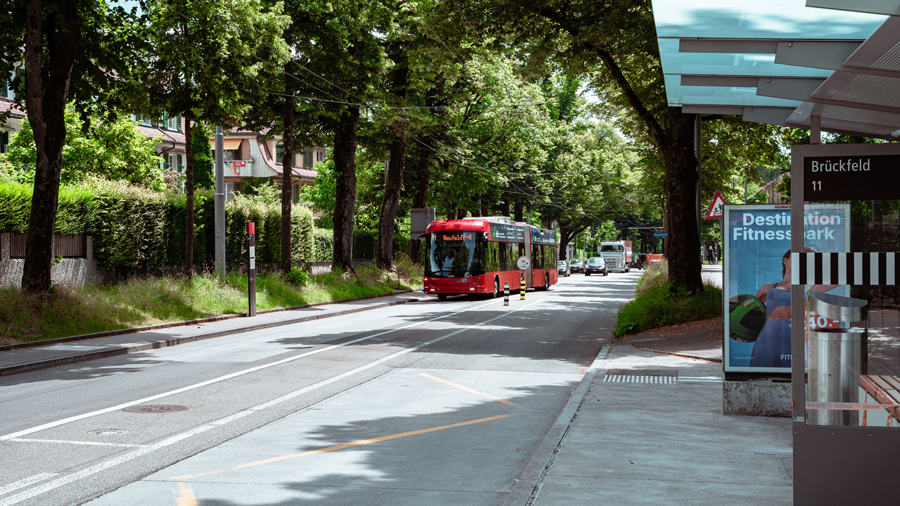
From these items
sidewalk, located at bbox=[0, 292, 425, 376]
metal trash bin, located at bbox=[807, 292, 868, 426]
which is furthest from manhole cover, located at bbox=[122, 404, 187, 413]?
metal trash bin, located at bbox=[807, 292, 868, 426]

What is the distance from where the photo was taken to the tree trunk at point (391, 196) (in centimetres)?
3738

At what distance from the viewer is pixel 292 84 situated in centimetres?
2836

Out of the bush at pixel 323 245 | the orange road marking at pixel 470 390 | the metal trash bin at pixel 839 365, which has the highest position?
the bush at pixel 323 245

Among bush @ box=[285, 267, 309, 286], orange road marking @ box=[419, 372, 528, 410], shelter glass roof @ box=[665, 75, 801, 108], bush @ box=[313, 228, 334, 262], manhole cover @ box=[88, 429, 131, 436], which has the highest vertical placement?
shelter glass roof @ box=[665, 75, 801, 108]

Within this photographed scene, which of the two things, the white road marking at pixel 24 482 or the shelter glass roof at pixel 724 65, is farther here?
the white road marking at pixel 24 482

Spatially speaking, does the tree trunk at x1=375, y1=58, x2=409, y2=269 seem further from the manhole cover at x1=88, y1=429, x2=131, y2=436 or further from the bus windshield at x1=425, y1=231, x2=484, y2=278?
the manhole cover at x1=88, y1=429, x2=131, y2=436

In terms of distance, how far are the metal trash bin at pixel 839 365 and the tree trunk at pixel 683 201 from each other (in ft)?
48.5

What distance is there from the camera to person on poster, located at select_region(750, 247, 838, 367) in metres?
8.54

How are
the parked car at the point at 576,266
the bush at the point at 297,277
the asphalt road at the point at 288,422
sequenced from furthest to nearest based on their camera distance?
the parked car at the point at 576,266 → the bush at the point at 297,277 → the asphalt road at the point at 288,422

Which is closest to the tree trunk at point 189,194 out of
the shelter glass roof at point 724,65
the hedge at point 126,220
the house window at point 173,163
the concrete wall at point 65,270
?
the hedge at point 126,220

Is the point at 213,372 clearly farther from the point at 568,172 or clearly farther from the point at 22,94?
the point at 568,172

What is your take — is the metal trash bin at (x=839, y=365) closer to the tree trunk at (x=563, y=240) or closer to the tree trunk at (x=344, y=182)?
the tree trunk at (x=344, y=182)

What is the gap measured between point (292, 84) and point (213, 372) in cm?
1743

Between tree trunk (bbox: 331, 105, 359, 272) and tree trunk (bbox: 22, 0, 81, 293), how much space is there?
15.2m
